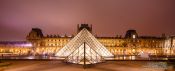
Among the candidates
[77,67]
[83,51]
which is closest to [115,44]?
[83,51]

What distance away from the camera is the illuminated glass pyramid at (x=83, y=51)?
2585 cm

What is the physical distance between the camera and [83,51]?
26297 millimetres

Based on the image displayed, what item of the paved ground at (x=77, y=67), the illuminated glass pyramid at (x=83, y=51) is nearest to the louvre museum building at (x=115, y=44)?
the illuminated glass pyramid at (x=83, y=51)

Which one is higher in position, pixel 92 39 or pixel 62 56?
pixel 92 39

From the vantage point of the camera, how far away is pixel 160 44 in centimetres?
7244

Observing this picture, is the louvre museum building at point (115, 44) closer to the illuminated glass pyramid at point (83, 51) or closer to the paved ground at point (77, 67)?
the illuminated glass pyramid at point (83, 51)

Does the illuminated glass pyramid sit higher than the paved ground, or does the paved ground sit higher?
the illuminated glass pyramid

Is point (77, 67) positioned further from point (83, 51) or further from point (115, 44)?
point (115, 44)

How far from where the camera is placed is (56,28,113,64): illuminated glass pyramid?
84.8 ft

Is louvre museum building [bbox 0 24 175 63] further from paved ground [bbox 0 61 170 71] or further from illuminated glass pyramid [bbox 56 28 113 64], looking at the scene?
paved ground [bbox 0 61 170 71]

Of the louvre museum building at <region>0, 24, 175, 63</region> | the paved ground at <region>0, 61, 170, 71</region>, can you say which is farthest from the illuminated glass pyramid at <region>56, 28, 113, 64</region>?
the louvre museum building at <region>0, 24, 175, 63</region>

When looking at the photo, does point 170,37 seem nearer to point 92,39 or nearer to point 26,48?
point 26,48

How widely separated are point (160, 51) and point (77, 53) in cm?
4935

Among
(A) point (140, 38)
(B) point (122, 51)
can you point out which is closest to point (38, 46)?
(B) point (122, 51)
